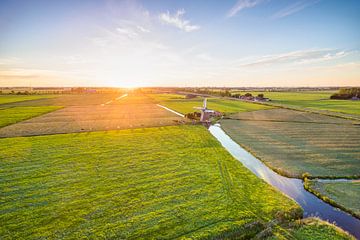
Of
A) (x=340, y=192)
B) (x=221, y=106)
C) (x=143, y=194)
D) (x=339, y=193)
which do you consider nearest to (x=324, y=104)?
(x=221, y=106)

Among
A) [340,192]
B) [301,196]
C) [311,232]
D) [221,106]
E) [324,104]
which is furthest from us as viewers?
[324,104]

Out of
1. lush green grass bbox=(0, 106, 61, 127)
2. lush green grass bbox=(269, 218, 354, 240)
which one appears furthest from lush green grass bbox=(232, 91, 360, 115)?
lush green grass bbox=(0, 106, 61, 127)

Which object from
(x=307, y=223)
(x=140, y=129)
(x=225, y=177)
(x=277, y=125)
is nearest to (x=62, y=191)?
(x=225, y=177)

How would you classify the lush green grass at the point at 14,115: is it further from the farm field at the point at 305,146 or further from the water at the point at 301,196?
the water at the point at 301,196

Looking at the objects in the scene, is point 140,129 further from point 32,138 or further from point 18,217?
point 18,217

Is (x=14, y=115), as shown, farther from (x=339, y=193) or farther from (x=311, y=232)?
(x=339, y=193)

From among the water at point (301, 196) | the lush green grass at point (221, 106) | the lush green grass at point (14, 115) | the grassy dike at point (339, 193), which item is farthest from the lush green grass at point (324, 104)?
the lush green grass at point (14, 115)

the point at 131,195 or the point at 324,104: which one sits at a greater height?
the point at 324,104
